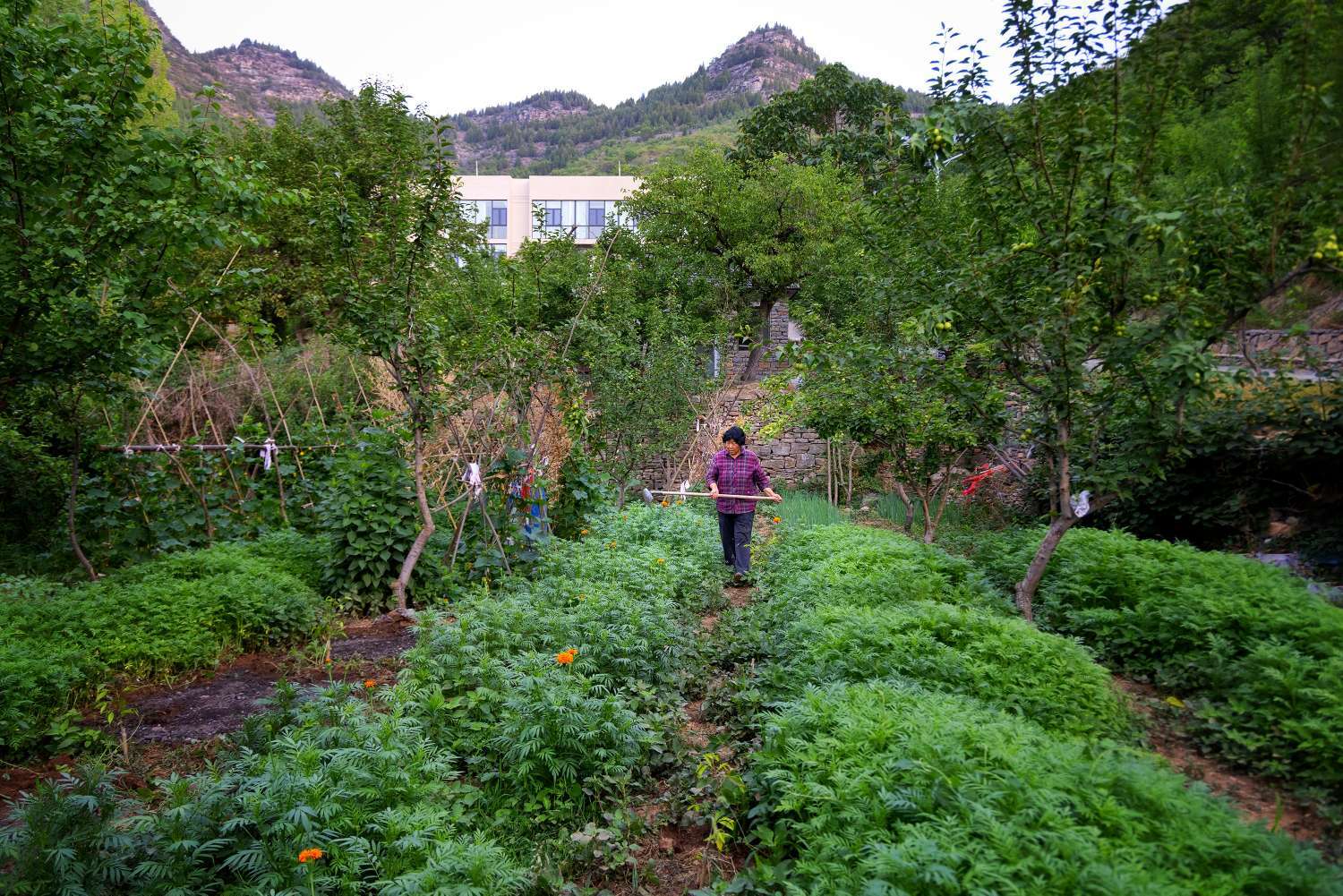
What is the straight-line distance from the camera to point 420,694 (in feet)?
11.9

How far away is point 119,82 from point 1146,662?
7.03 m

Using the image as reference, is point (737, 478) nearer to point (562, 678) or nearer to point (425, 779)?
point (562, 678)

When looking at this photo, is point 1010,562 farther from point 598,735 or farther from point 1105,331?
point 598,735

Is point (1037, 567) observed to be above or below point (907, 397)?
below

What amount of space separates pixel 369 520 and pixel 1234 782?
6.13 metres

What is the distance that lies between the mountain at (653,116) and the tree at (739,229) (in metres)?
72.2

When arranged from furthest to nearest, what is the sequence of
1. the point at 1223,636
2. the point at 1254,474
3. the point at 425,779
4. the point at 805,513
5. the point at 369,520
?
the point at 805,513, the point at 1254,474, the point at 369,520, the point at 1223,636, the point at 425,779

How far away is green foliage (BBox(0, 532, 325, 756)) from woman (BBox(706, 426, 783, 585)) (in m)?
3.93

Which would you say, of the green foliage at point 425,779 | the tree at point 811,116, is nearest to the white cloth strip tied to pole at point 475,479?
the green foliage at point 425,779

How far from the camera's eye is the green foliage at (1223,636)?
339 cm

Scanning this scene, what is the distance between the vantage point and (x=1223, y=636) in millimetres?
4328

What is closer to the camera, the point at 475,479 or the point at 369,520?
the point at 369,520

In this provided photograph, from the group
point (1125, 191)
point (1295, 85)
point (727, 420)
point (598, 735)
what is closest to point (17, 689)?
point (598, 735)

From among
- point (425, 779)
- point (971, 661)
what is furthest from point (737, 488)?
point (425, 779)
